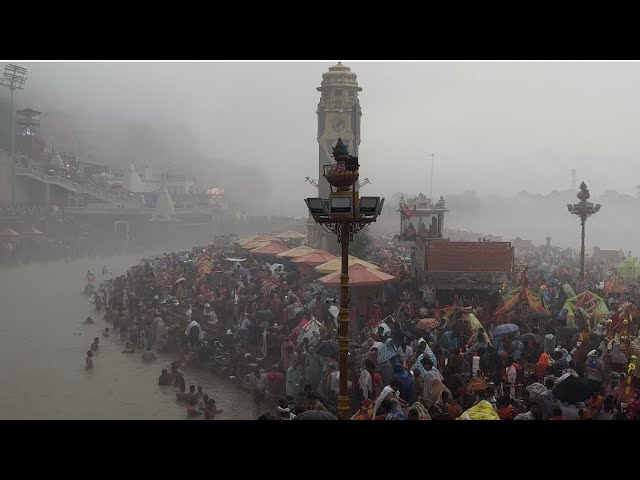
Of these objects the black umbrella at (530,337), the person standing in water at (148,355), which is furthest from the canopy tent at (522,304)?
the person standing in water at (148,355)

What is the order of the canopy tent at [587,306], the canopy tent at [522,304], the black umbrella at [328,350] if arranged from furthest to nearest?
the canopy tent at [522,304]
the canopy tent at [587,306]
the black umbrella at [328,350]

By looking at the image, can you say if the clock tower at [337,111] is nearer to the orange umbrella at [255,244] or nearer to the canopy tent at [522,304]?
the orange umbrella at [255,244]

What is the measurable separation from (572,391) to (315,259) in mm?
10071

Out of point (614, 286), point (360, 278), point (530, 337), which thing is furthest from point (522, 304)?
point (614, 286)

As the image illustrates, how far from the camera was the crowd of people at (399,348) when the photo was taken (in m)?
7.33

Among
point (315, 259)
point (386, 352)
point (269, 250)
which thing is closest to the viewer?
point (386, 352)

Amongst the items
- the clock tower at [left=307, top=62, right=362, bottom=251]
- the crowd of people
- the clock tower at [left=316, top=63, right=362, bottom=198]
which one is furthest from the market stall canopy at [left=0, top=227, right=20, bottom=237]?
the clock tower at [left=316, top=63, right=362, bottom=198]

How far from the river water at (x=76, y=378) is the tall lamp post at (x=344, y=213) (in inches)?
139

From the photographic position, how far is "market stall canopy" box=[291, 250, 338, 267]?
1641cm

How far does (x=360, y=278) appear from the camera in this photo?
511 inches

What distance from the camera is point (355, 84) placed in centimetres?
2719

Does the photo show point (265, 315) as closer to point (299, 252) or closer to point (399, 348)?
point (399, 348)
